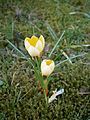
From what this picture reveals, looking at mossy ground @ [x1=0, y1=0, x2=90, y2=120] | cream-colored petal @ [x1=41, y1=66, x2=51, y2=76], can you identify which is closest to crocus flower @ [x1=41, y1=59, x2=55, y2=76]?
cream-colored petal @ [x1=41, y1=66, x2=51, y2=76]

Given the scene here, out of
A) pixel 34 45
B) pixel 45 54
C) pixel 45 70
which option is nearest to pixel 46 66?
pixel 45 70

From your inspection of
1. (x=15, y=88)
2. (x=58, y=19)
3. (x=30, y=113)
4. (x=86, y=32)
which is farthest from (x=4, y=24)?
(x=30, y=113)

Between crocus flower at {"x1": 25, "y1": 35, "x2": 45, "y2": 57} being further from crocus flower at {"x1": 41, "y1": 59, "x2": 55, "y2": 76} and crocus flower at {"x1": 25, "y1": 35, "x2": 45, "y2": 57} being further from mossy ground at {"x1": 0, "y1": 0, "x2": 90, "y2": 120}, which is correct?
mossy ground at {"x1": 0, "y1": 0, "x2": 90, "y2": 120}

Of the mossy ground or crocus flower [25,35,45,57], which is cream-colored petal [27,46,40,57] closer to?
crocus flower [25,35,45,57]

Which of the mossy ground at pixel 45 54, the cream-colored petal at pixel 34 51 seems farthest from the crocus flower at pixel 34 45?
the mossy ground at pixel 45 54

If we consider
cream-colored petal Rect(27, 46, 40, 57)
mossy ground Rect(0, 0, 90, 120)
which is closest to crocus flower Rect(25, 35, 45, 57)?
cream-colored petal Rect(27, 46, 40, 57)

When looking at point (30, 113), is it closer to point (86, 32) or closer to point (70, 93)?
point (70, 93)

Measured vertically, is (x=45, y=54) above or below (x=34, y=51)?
below

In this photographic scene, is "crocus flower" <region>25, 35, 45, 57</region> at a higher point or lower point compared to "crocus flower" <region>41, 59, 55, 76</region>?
higher

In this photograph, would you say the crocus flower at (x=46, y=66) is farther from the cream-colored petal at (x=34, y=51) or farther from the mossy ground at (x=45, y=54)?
the mossy ground at (x=45, y=54)

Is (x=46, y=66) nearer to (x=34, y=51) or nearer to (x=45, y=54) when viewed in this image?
(x=34, y=51)
